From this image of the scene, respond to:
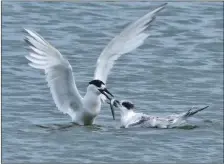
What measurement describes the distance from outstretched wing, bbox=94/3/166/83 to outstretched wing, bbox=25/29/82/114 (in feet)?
2.00

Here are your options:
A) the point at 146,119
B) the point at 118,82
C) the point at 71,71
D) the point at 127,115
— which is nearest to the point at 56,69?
the point at 71,71

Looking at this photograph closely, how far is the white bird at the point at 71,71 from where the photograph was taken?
48.2ft

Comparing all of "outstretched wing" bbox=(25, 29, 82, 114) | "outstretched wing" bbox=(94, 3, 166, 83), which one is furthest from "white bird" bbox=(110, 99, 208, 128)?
"outstretched wing" bbox=(25, 29, 82, 114)

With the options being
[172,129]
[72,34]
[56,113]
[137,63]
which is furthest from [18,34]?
[172,129]

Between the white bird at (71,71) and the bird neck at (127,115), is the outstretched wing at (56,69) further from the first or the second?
the bird neck at (127,115)

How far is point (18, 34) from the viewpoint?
20125mm

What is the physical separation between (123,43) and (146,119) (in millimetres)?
1256

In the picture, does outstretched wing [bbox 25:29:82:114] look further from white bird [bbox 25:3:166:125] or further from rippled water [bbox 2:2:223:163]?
rippled water [bbox 2:2:223:163]

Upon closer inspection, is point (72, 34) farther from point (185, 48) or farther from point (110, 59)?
point (110, 59)

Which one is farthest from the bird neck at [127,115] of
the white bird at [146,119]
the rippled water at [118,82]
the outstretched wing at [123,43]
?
the outstretched wing at [123,43]

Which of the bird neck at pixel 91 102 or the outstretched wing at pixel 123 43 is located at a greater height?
the outstretched wing at pixel 123 43

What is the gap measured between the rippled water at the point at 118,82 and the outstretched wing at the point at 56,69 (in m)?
0.32

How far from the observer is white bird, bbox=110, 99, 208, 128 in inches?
586

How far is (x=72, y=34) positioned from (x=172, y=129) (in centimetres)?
562
